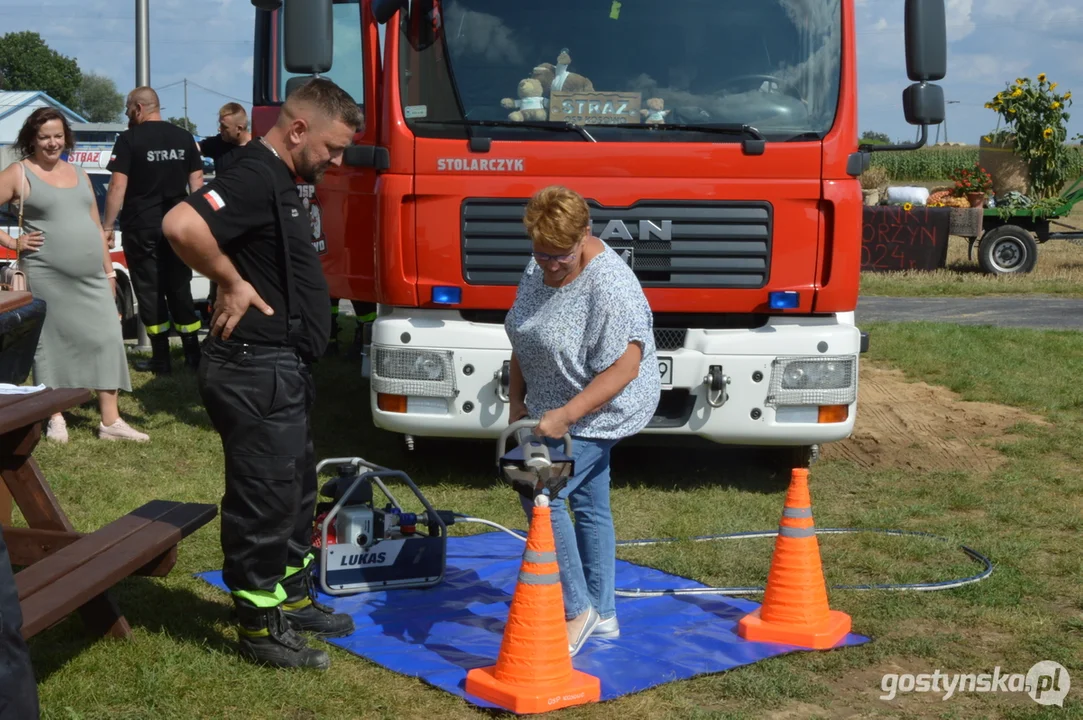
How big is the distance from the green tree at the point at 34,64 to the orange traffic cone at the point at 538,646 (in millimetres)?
117513

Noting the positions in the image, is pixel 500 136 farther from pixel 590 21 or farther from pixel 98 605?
pixel 98 605

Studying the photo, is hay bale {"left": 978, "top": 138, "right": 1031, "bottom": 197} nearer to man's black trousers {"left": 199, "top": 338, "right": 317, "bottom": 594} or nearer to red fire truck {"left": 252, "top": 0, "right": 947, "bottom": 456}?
red fire truck {"left": 252, "top": 0, "right": 947, "bottom": 456}

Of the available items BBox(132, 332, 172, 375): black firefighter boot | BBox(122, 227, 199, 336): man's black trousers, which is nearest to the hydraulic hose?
BBox(122, 227, 199, 336): man's black trousers

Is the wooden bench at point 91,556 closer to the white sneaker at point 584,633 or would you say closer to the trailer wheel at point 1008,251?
the white sneaker at point 584,633

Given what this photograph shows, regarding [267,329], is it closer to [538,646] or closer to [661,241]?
[538,646]

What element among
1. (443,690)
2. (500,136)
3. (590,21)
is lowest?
(443,690)

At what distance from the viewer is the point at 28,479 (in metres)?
5.23

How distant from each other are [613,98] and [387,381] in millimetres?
1980

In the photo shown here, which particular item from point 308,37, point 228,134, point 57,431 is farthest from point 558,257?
point 228,134

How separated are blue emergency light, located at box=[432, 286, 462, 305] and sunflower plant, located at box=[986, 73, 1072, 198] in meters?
17.3

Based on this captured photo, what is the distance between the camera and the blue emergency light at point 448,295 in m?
7.20

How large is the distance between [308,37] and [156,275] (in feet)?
12.6

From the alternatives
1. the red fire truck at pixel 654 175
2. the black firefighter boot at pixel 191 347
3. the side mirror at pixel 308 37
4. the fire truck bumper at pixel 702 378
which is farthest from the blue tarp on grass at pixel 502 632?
the black firefighter boot at pixel 191 347

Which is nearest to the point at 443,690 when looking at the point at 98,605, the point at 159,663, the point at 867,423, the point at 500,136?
the point at 159,663
